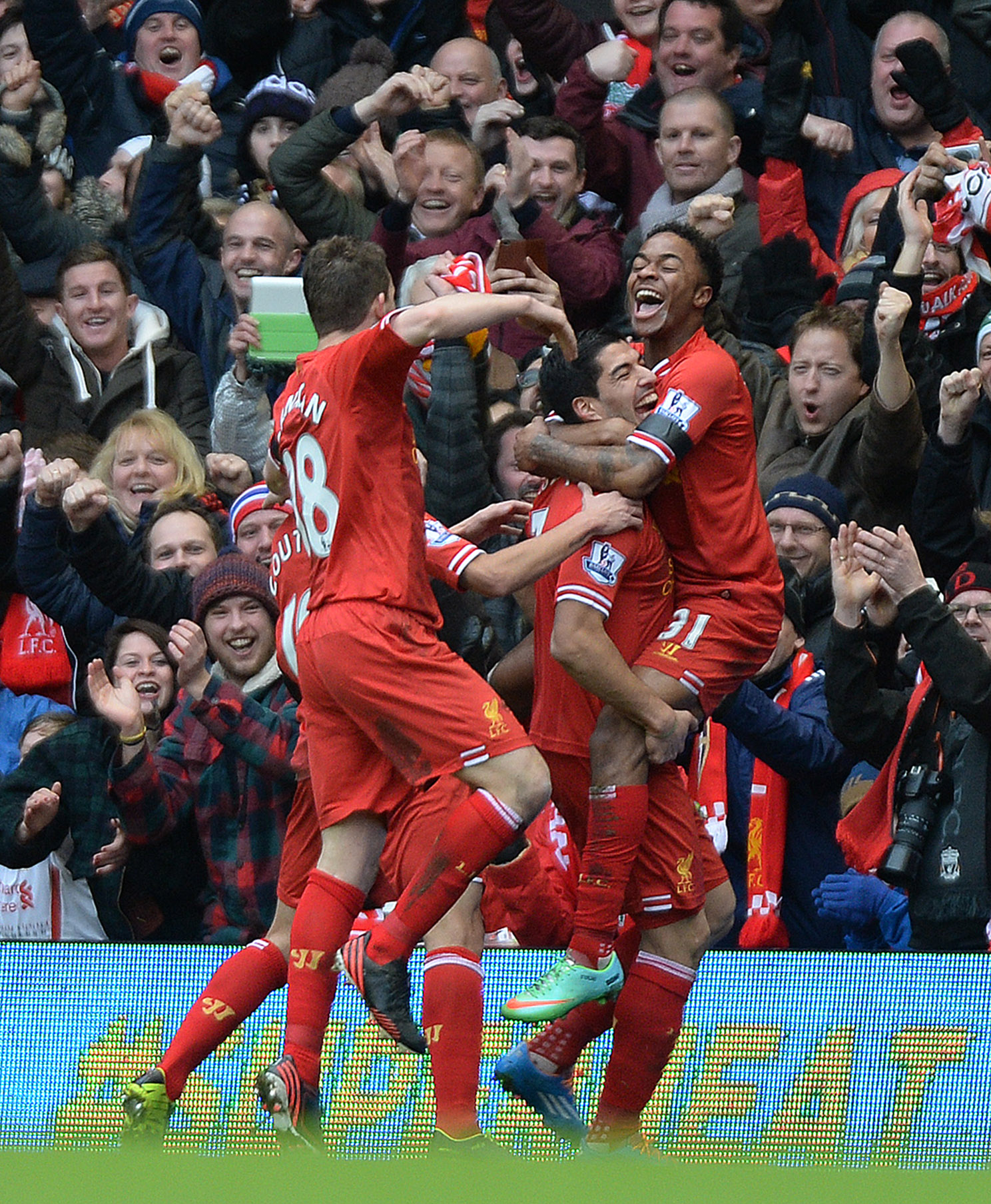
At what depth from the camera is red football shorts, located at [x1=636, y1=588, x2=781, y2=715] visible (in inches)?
236

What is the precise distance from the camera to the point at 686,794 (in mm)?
6156

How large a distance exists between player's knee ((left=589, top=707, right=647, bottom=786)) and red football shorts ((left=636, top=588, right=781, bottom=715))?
201 mm

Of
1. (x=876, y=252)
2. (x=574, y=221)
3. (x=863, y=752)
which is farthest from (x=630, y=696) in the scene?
(x=574, y=221)

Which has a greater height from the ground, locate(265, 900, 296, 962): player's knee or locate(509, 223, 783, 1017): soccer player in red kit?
locate(509, 223, 783, 1017): soccer player in red kit

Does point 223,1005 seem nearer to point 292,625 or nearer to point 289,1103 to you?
point 289,1103

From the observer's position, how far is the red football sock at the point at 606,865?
582 cm

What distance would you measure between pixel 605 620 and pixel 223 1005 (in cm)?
149

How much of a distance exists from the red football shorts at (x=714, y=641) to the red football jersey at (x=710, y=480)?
0.21ft

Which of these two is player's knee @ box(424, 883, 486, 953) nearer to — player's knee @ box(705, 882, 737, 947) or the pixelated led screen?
the pixelated led screen

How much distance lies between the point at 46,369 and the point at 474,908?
487 centimetres

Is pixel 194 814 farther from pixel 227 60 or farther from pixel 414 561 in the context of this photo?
pixel 227 60

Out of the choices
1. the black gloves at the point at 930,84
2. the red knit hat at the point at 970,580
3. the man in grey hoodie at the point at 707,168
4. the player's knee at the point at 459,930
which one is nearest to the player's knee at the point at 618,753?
the player's knee at the point at 459,930

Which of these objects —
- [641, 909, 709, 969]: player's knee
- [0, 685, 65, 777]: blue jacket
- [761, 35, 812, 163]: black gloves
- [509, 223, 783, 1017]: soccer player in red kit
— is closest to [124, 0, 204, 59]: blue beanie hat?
[761, 35, 812, 163]: black gloves

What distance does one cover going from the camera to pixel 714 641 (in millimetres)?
6027
